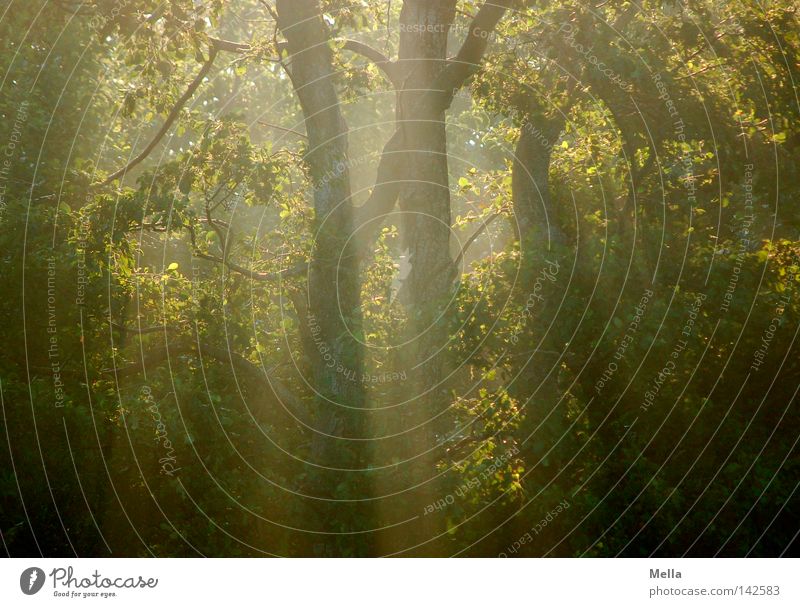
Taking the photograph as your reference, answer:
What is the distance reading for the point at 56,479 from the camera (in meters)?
14.2

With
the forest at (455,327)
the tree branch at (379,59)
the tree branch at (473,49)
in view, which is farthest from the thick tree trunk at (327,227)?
the tree branch at (473,49)

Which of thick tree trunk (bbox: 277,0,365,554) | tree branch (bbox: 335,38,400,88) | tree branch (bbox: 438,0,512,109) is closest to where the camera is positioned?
tree branch (bbox: 438,0,512,109)

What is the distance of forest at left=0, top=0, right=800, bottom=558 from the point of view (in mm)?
12984

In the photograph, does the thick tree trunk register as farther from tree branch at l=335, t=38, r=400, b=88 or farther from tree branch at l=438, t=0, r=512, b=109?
tree branch at l=438, t=0, r=512, b=109

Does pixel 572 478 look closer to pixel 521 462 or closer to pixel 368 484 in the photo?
pixel 521 462

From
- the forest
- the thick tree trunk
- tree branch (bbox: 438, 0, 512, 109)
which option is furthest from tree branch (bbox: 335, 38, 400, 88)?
tree branch (bbox: 438, 0, 512, 109)

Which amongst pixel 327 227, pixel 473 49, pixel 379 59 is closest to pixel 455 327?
pixel 327 227

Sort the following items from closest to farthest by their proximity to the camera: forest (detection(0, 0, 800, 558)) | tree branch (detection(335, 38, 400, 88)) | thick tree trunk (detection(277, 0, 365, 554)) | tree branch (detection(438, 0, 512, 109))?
forest (detection(0, 0, 800, 558))
tree branch (detection(438, 0, 512, 109))
thick tree trunk (detection(277, 0, 365, 554))
tree branch (detection(335, 38, 400, 88))

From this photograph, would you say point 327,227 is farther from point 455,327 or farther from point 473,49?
point 473,49

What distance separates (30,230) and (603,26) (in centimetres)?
975

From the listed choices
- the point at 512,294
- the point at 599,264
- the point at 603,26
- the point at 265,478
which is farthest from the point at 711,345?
the point at 265,478

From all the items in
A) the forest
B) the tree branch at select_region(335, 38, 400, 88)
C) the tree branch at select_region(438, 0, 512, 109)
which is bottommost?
the forest

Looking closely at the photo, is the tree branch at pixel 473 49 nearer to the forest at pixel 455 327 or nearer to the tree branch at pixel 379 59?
the forest at pixel 455 327

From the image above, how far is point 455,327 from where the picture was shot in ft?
42.7
